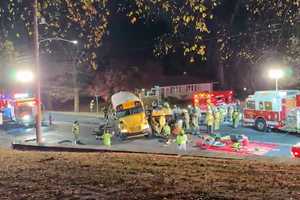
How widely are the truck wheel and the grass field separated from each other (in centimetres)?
1850

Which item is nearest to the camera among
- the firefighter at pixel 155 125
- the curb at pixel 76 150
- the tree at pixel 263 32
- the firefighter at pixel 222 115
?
the tree at pixel 263 32

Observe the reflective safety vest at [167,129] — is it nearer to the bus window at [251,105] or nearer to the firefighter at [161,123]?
the firefighter at [161,123]

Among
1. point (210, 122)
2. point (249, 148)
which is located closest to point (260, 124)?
point (210, 122)

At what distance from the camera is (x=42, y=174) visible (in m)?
9.48

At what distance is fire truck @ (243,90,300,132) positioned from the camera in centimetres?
2769

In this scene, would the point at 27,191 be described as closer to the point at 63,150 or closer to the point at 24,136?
the point at 63,150

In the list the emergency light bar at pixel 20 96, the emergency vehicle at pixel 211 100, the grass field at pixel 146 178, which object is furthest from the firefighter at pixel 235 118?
the grass field at pixel 146 178

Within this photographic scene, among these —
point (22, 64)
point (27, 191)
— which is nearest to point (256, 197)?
point (27, 191)

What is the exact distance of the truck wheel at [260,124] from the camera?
95.4 feet

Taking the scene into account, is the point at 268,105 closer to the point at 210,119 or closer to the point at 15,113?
the point at 210,119

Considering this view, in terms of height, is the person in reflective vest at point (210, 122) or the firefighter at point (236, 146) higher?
the person in reflective vest at point (210, 122)

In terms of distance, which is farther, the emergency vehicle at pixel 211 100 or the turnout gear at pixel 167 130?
the emergency vehicle at pixel 211 100

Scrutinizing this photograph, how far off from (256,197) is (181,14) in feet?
11.4

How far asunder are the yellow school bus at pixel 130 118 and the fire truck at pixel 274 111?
21.2 ft
